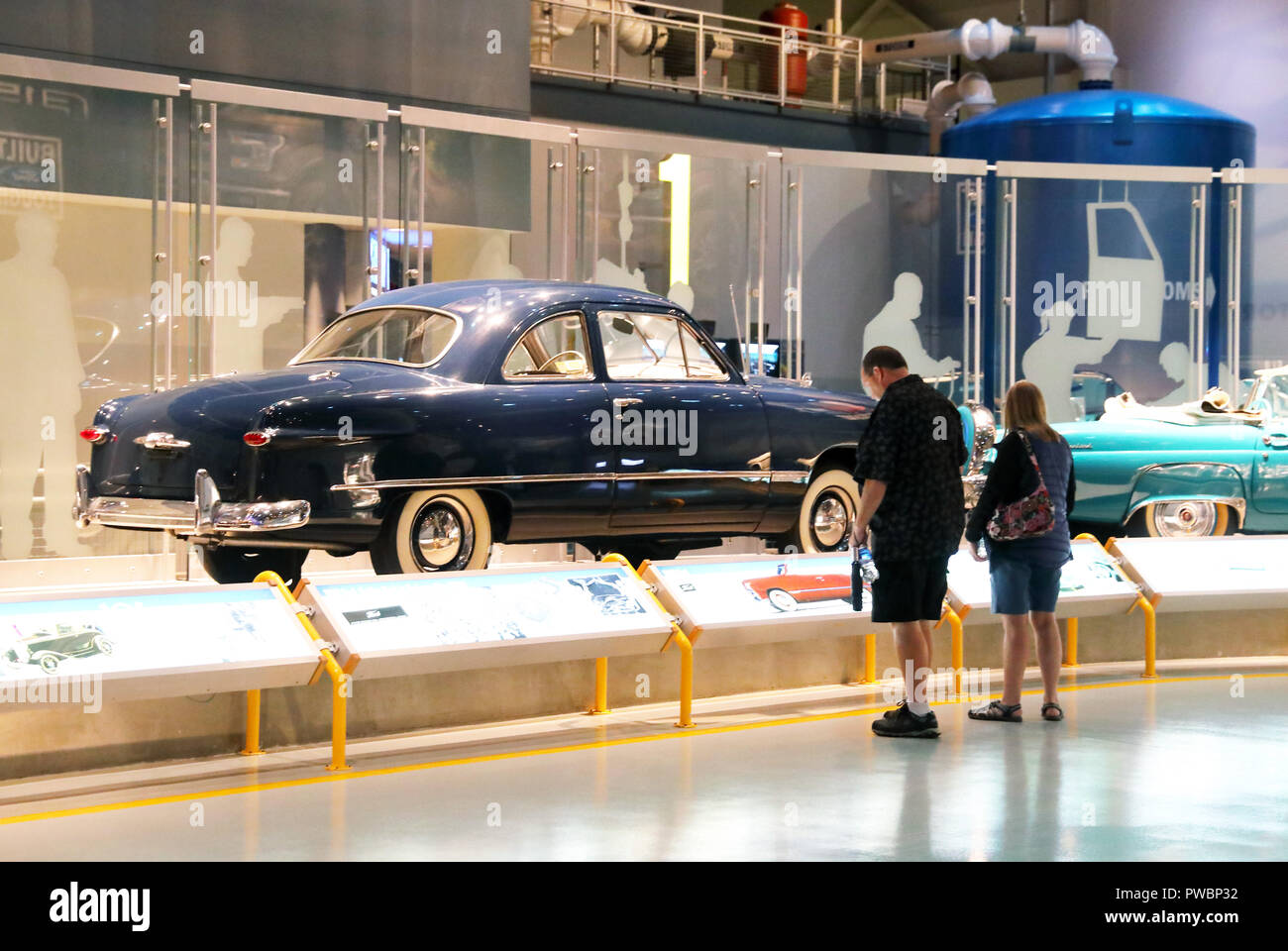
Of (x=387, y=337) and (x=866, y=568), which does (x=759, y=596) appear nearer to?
(x=866, y=568)

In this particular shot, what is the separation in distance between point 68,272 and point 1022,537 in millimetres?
5499

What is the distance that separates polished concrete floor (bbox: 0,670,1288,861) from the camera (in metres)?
5.35

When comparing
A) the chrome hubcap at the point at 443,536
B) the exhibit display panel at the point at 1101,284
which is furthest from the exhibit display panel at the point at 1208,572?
the chrome hubcap at the point at 443,536

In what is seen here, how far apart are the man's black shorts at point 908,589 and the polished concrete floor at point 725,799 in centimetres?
61

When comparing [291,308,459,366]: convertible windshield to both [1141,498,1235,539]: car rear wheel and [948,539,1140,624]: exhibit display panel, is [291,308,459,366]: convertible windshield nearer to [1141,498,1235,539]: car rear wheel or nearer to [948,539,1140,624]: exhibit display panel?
[948,539,1140,624]: exhibit display panel

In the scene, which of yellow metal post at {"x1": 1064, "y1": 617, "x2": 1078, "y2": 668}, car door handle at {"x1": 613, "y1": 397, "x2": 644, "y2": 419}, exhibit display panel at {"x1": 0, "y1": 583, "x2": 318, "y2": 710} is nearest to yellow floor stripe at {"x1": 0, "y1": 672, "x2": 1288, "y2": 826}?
exhibit display panel at {"x1": 0, "y1": 583, "x2": 318, "y2": 710}

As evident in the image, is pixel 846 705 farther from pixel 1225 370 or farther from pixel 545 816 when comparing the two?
pixel 1225 370

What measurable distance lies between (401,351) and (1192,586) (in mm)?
5140

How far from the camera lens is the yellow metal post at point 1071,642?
10.0m

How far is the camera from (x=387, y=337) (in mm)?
8477

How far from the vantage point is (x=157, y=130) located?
30.9ft

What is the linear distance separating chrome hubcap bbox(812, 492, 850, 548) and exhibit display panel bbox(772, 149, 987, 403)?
207 cm

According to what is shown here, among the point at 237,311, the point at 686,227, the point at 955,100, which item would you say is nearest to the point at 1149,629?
the point at 686,227
